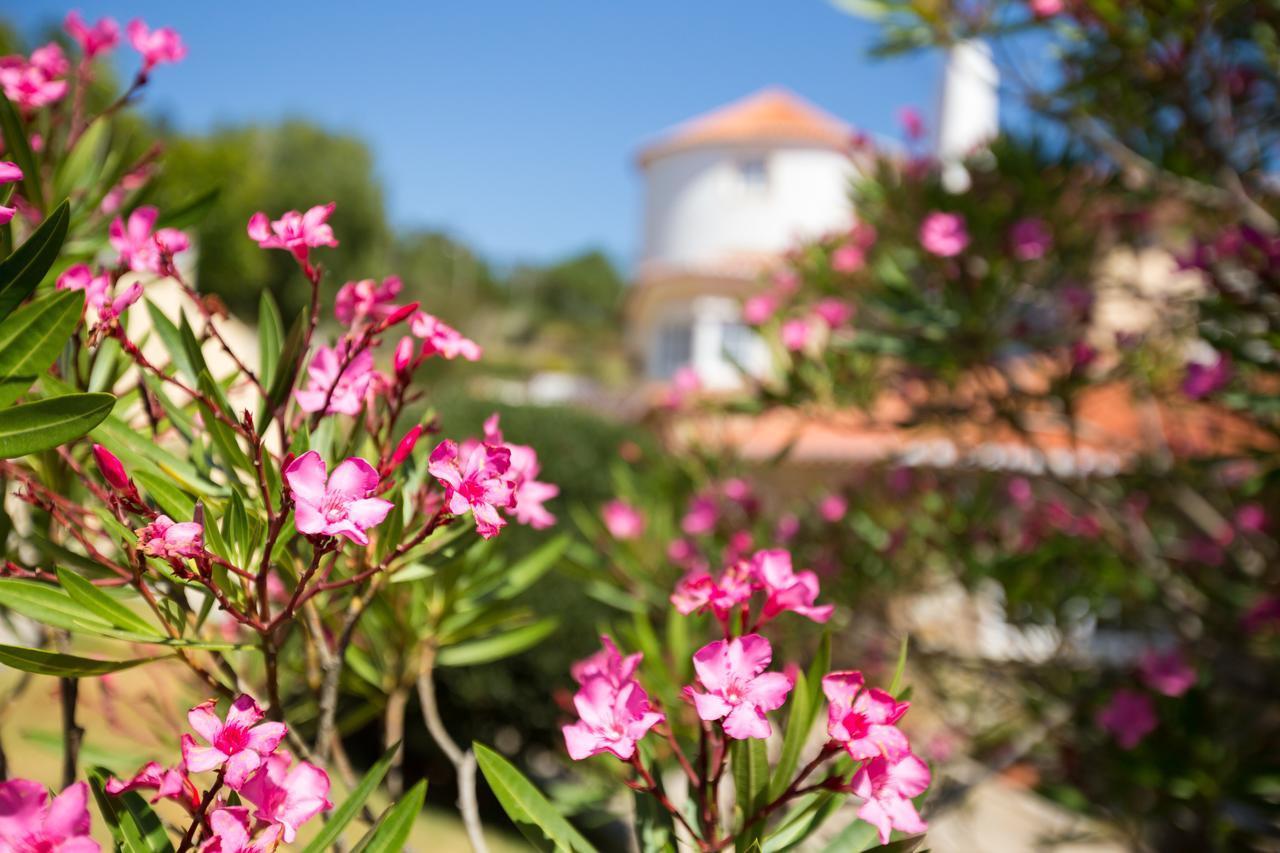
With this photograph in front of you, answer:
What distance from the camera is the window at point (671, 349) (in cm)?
1445

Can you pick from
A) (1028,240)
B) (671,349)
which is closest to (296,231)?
(1028,240)

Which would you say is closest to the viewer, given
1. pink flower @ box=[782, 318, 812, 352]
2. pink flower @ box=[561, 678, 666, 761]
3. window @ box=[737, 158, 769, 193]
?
pink flower @ box=[561, 678, 666, 761]

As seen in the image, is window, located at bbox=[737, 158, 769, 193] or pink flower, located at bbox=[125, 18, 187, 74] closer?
pink flower, located at bbox=[125, 18, 187, 74]

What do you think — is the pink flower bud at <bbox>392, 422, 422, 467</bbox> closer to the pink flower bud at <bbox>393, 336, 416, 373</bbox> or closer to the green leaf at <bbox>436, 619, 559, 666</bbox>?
the pink flower bud at <bbox>393, 336, 416, 373</bbox>

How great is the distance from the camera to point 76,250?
4.57ft

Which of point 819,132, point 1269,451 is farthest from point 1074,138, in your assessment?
point 819,132

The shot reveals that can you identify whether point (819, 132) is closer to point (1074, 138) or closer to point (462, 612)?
point (1074, 138)

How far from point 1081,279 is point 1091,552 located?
1068mm

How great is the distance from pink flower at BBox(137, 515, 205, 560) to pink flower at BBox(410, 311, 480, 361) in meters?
0.34

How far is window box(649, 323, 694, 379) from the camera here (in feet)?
47.4

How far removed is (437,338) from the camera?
110cm

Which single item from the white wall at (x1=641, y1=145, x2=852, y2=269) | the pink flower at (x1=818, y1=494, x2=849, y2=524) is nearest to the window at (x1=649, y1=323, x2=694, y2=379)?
the white wall at (x1=641, y1=145, x2=852, y2=269)

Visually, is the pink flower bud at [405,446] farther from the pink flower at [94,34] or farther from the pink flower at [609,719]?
the pink flower at [94,34]

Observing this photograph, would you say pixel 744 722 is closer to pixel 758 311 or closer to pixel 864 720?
pixel 864 720
